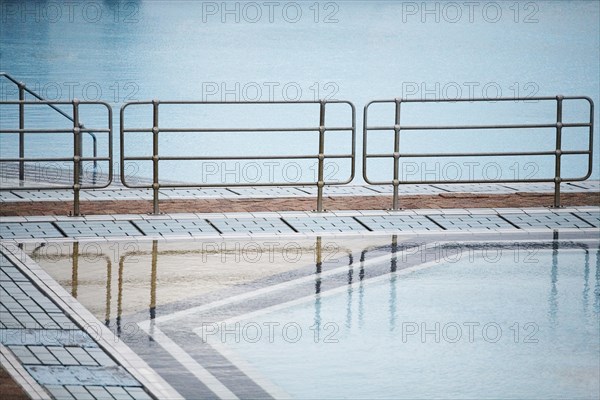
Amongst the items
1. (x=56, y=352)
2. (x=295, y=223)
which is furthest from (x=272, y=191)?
(x=56, y=352)

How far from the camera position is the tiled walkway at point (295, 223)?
1209 cm

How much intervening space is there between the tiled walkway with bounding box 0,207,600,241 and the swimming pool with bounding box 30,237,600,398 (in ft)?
1.53

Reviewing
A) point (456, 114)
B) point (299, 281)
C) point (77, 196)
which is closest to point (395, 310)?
point (299, 281)

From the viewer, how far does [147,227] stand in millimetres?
12320

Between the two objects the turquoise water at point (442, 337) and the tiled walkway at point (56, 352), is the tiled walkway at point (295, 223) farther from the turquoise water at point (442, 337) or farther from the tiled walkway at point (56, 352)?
the tiled walkway at point (56, 352)

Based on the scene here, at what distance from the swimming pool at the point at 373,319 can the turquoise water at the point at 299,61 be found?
6.55 metres

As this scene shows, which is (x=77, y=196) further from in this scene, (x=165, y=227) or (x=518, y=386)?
(x=518, y=386)

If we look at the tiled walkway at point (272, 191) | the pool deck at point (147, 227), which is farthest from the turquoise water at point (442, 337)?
the tiled walkway at point (272, 191)

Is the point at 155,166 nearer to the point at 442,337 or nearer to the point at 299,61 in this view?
the point at 442,337

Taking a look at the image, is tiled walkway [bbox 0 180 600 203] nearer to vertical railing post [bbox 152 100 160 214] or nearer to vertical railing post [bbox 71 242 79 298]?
vertical railing post [bbox 152 100 160 214]

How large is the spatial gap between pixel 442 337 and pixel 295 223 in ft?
12.4

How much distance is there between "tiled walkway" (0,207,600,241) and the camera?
1209 centimetres

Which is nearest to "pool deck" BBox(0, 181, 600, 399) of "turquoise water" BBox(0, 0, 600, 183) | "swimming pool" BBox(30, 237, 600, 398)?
"swimming pool" BBox(30, 237, 600, 398)

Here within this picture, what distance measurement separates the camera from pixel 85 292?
10.0 m
